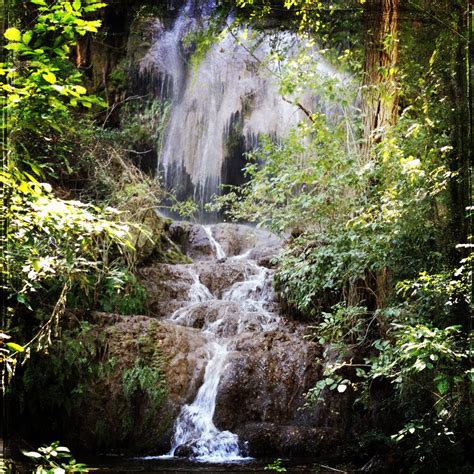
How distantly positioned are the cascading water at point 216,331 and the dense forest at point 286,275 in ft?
0.06

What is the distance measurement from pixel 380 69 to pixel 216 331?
264 cm

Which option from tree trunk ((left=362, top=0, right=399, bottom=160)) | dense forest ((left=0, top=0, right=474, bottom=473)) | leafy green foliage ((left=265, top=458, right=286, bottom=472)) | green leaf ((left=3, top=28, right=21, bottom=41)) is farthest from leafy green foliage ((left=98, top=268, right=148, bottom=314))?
green leaf ((left=3, top=28, right=21, bottom=41))

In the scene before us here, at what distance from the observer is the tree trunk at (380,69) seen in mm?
3639

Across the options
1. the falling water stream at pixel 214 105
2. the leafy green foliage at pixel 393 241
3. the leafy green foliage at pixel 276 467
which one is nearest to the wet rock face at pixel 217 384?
the leafy green foliage at pixel 276 467

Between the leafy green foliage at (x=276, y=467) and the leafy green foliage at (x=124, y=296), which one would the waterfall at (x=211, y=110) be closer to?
the leafy green foliage at (x=124, y=296)

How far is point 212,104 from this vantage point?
613 cm

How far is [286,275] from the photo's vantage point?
4051 mm

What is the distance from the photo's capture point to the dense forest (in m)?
2.81

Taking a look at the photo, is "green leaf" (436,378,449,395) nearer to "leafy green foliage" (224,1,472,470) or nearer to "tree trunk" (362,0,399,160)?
"leafy green foliage" (224,1,472,470)

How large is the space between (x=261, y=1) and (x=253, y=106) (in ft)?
7.01

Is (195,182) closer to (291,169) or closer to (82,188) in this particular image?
(82,188)

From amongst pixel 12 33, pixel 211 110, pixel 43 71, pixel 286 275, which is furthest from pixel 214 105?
pixel 12 33

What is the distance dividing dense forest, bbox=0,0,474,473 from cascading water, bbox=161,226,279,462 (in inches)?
0.7

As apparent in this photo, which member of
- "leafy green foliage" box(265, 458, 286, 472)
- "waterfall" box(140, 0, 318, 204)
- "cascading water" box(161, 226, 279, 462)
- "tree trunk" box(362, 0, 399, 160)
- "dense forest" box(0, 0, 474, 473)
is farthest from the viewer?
"waterfall" box(140, 0, 318, 204)
